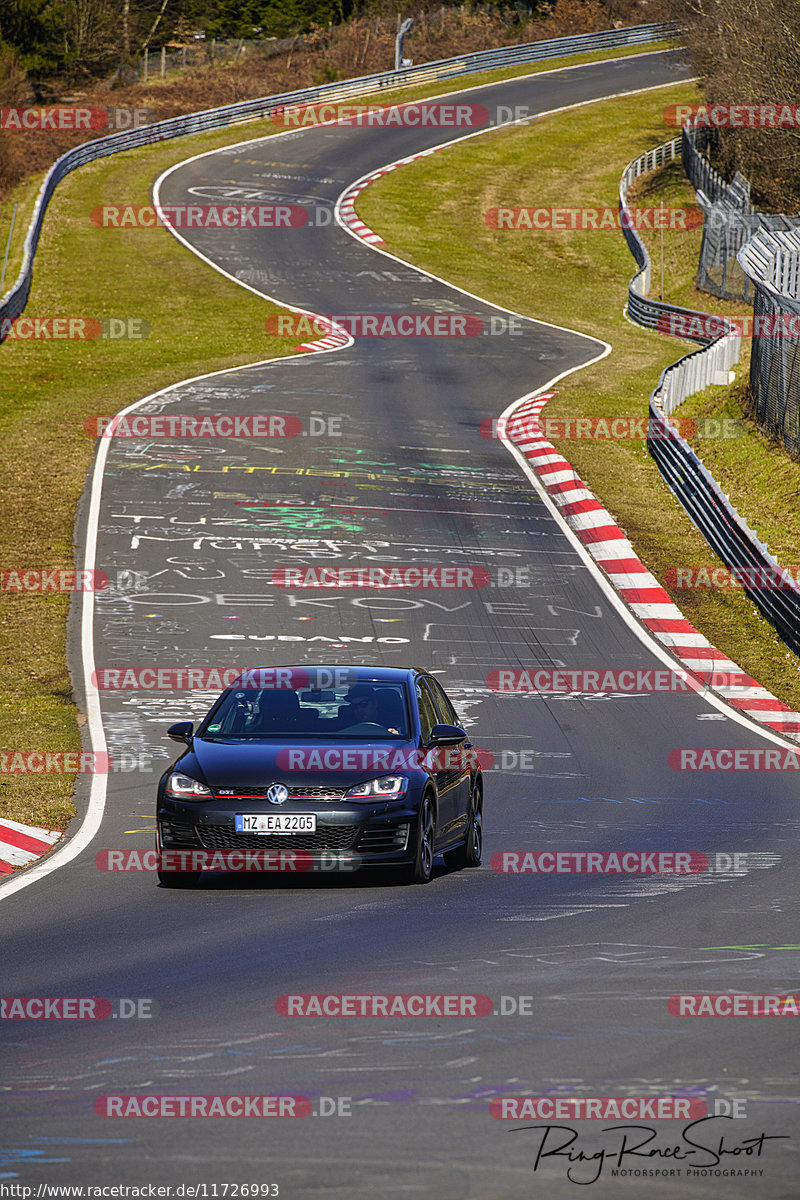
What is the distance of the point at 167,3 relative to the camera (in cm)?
9456

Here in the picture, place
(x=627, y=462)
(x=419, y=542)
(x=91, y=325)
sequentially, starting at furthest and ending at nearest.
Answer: (x=91, y=325)
(x=627, y=462)
(x=419, y=542)

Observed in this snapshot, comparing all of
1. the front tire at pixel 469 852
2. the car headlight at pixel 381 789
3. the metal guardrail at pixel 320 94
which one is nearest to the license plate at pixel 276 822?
the car headlight at pixel 381 789

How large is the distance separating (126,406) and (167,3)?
67691mm

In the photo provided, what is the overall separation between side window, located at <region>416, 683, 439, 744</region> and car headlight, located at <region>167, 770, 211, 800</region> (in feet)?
5.54

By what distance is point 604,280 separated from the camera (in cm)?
5500

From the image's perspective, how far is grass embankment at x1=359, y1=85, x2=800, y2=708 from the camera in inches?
1027

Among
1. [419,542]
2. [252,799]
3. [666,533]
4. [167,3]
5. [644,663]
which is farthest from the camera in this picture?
[167,3]

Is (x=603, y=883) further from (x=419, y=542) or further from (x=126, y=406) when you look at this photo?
(x=126, y=406)

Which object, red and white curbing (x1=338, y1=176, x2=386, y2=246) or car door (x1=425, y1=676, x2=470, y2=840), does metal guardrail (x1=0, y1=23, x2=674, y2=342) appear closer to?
red and white curbing (x1=338, y1=176, x2=386, y2=246)

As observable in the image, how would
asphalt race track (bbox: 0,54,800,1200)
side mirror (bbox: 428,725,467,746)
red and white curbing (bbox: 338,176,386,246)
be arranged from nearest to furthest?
asphalt race track (bbox: 0,54,800,1200), side mirror (bbox: 428,725,467,746), red and white curbing (bbox: 338,176,386,246)

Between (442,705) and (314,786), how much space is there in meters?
2.32

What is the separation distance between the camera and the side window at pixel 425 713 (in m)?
11.5

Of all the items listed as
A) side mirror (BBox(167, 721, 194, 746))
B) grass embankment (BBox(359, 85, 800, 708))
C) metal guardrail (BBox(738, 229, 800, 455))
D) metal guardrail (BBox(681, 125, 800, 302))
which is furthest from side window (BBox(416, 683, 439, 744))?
metal guardrail (BBox(681, 125, 800, 302))

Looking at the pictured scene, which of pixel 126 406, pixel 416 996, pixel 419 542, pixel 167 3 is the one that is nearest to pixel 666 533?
pixel 419 542
